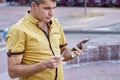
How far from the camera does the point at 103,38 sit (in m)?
13.6

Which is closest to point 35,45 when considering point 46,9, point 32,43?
point 32,43

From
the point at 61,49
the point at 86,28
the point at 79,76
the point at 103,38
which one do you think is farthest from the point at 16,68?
the point at 86,28

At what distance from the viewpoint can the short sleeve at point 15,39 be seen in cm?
273

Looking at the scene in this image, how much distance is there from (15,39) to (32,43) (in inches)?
5.0

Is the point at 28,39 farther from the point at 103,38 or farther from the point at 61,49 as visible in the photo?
the point at 103,38

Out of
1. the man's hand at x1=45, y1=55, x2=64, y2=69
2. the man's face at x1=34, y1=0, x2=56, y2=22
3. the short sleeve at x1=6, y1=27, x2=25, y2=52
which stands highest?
the man's face at x1=34, y1=0, x2=56, y2=22

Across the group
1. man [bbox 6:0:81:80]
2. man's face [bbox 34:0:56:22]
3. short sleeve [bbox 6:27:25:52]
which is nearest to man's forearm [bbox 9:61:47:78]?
man [bbox 6:0:81:80]

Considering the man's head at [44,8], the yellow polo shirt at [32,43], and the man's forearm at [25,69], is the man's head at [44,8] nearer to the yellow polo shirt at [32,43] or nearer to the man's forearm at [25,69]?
the yellow polo shirt at [32,43]

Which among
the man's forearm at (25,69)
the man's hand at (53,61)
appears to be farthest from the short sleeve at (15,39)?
the man's hand at (53,61)

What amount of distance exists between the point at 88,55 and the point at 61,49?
255 inches

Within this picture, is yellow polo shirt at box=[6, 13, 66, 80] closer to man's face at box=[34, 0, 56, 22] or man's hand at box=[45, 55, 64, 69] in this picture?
man's face at box=[34, 0, 56, 22]

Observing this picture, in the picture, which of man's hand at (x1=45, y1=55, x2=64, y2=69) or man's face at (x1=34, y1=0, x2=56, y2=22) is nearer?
man's hand at (x1=45, y1=55, x2=64, y2=69)

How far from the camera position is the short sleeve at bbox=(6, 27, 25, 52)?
2735 millimetres

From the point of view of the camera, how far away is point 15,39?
274 centimetres
